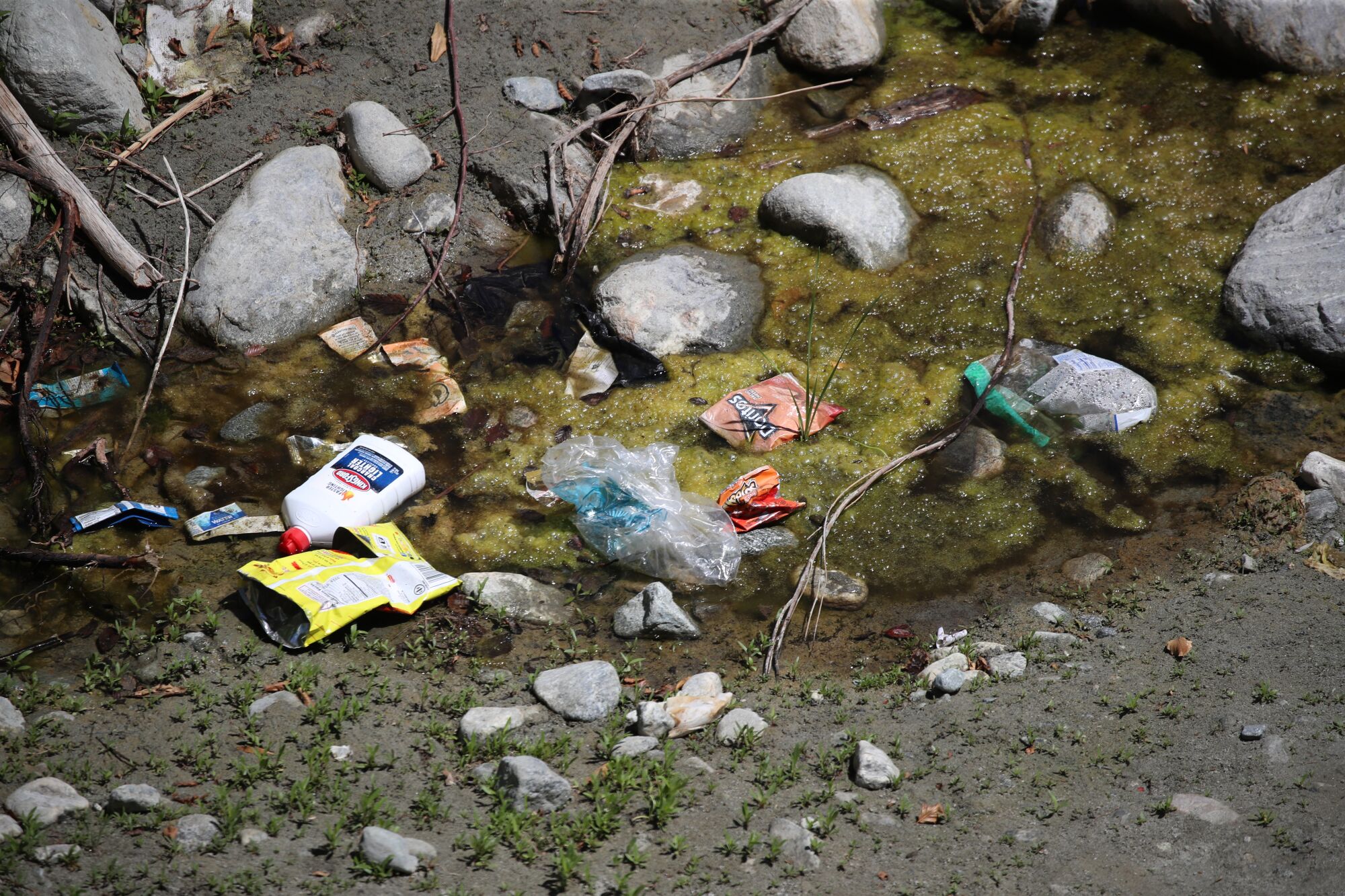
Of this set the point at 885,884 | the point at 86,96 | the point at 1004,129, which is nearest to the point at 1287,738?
the point at 885,884

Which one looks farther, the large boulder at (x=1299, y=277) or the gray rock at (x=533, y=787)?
the large boulder at (x=1299, y=277)

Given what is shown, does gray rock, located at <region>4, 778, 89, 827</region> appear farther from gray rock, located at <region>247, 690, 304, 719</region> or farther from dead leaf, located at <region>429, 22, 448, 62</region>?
dead leaf, located at <region>429, 22, 448, 62</region>

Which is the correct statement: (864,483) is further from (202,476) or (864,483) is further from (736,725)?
(202,476)

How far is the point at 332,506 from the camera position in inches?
135

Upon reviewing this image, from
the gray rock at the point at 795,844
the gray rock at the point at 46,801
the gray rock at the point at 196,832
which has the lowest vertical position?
the gray rock at the point at 795,844

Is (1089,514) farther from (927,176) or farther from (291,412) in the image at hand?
(291,412)

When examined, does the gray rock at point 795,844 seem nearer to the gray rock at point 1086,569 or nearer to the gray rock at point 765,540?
the gray rock at point 765,540

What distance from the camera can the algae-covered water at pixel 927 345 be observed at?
364 centimetres

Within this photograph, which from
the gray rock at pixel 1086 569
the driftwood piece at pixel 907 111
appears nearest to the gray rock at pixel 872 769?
the gray rock at pixel 1086 569

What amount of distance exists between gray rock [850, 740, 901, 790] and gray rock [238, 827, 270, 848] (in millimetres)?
1517

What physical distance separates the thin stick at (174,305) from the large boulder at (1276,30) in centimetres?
541

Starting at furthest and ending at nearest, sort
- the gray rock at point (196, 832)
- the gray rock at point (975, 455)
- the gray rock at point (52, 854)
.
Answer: the gray rock at point (975, 455) → the gray rock at point (196, 832) → the gray rock at point (52, 854)

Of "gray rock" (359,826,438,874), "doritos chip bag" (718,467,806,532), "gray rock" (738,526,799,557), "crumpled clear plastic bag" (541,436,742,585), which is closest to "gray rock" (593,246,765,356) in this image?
"crumpled clear plastic bag" (541,436,742,585)

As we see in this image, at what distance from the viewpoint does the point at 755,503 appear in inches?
142
